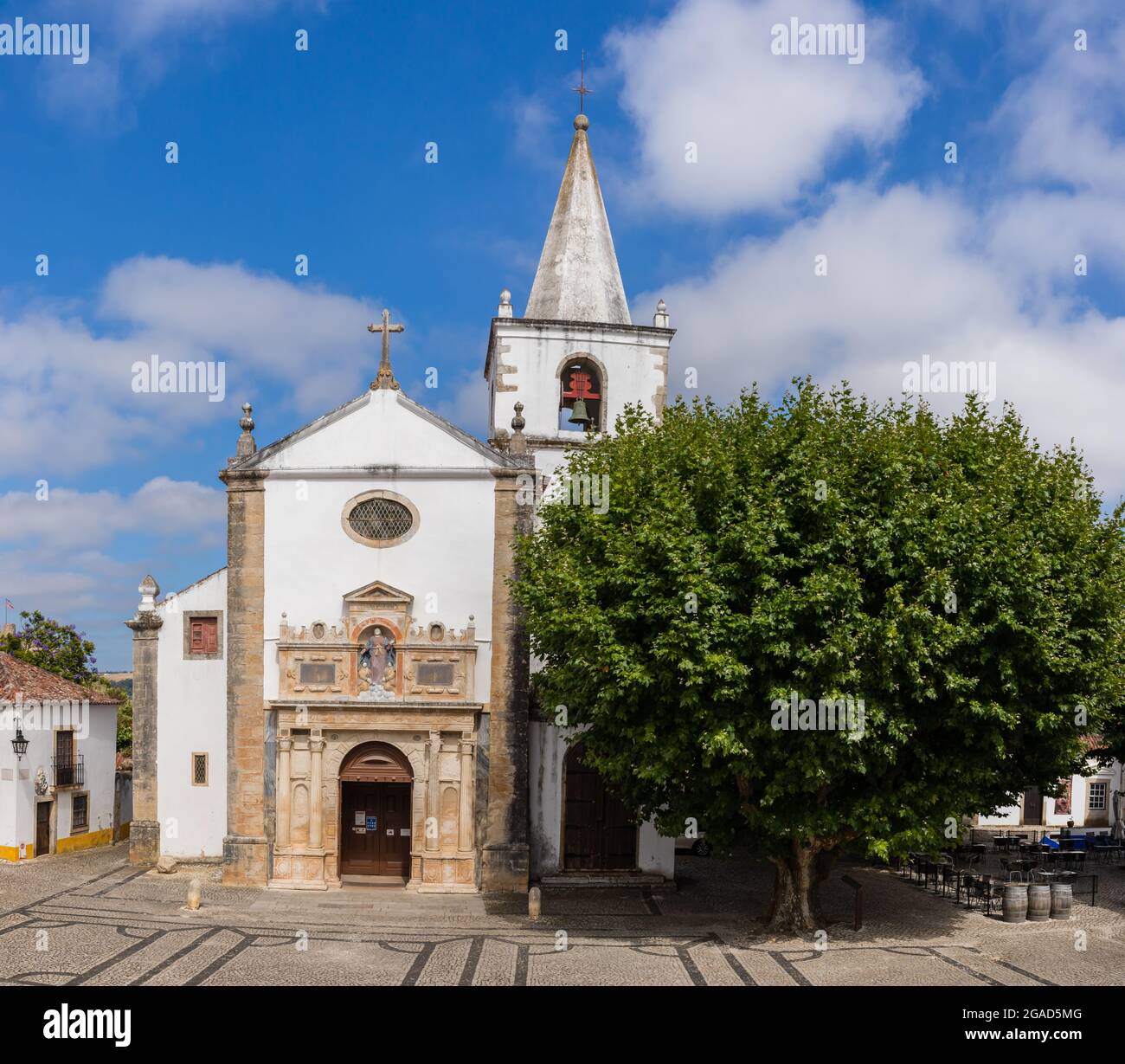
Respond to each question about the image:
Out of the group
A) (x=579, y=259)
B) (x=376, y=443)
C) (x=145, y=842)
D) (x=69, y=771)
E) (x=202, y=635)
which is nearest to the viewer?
(x=376, y=443)

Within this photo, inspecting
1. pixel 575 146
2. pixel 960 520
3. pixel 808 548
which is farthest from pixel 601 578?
pixel 575 146

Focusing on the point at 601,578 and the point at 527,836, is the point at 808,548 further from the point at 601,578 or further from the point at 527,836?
the point at 527,836

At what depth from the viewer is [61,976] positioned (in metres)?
17.9

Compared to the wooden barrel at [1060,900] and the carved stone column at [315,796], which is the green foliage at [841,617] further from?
the carved stone column at [315,796]

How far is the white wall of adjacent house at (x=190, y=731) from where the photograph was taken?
95.6 ft

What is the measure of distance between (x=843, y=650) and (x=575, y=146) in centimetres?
2072

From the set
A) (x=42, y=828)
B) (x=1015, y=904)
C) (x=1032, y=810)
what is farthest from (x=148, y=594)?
(x=1032, y=810)

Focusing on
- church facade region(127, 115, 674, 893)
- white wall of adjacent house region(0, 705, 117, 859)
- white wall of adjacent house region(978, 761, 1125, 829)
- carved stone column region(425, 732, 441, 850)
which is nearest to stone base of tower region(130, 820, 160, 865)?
church facade region(127, 115, 674, 893)

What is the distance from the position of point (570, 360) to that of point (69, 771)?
1964 centimetres

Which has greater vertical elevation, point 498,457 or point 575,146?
point 575,146

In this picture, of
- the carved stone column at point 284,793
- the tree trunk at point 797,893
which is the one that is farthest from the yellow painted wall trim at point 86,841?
the tree trunk at point 797,893

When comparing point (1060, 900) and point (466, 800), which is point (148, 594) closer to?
point (466, 800)

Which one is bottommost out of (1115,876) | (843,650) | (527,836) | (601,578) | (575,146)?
(1115,876)

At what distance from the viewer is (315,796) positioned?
2623 centimetres
